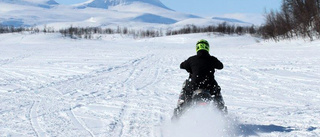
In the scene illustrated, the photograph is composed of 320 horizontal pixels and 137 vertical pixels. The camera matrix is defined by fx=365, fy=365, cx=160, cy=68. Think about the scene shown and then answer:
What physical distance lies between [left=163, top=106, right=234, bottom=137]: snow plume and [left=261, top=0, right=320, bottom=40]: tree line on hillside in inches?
1080

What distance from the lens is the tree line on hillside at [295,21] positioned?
3188 cm

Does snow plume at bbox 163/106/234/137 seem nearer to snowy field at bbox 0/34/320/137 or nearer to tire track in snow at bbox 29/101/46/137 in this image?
snowy field at bbox 0/34/320/137

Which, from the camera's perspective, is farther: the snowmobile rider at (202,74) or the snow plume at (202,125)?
the snowmobile rider at (202,74)

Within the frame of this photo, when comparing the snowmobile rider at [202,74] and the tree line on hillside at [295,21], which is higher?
the tree line on hillside at [295,21]

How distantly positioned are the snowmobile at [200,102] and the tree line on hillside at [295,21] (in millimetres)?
27321

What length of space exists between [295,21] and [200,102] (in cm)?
3496

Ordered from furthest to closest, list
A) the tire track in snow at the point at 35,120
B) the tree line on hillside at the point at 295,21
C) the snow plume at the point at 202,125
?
1. the tree line on hillside at the point at 295,21
2. the tire track in snow at the point at 35,120
3. the snow plume at the point at 202,125

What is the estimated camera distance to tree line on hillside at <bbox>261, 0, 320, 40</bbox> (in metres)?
31.9

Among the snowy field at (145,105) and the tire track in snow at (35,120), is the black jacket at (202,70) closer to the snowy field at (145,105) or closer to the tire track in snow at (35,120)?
the snowy field at (145,105)

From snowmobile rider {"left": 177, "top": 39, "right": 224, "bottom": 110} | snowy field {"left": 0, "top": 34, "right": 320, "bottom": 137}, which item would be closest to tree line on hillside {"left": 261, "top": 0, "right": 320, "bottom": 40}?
snowy field {"left": 0, "top": 34, "right": 320, "bottom": 137}

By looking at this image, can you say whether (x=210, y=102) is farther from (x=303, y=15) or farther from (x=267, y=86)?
(x=303, y=15)

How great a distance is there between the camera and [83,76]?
1279cm

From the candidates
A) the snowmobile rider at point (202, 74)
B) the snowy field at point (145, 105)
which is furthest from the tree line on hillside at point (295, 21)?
the snowmobile rider at point (202, 74)

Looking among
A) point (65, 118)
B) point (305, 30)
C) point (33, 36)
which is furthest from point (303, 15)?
point (33, 36)
